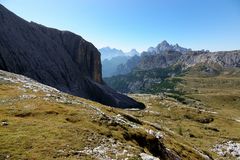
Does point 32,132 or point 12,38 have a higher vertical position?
point 12,38

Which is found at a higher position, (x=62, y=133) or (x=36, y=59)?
(x=36, y=59)

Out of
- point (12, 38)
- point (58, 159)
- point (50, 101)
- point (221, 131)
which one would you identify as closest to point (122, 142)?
point (58, 159)

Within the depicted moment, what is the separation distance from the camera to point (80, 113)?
186 feet

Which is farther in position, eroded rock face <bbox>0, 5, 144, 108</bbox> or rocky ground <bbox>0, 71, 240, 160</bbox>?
eroded rock face <bbox>0, 5, 144, 108</bbox>

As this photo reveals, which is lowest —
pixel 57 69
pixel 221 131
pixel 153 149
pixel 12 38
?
pixel 221 131

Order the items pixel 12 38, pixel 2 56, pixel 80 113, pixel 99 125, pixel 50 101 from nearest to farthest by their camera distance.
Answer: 1. pixel 99 125
2. pixel 80 113
3. pixel 50 101
4. pixel 2 56
5. pixel 12 38

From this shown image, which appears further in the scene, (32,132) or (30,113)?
(30,113)

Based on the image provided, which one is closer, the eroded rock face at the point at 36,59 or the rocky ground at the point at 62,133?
the rocky ground at the point at 62,133

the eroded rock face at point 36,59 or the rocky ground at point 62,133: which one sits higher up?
the eroded rock face at point 36,59

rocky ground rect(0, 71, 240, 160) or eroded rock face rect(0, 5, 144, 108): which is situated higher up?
eroded rock face rect(0, 5, 144, 108)

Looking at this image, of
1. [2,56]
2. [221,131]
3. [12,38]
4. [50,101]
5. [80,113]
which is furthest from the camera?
[221,131]

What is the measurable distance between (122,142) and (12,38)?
397 ft

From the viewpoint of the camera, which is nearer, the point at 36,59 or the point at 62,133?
the point at 62,133

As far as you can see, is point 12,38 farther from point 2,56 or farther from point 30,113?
point 30,113
